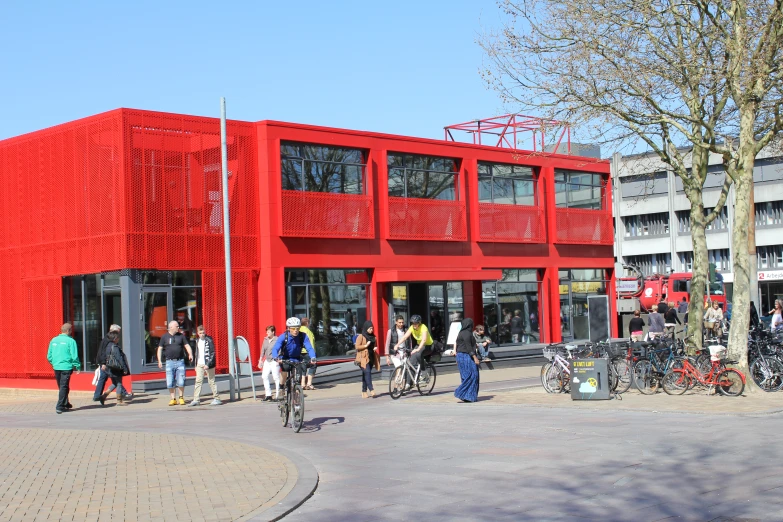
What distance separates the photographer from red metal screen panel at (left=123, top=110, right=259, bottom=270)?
26.7 metres

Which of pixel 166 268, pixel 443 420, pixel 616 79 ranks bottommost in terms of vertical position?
pixel 443 420

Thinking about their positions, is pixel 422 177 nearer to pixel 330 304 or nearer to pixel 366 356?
pixel 330 304

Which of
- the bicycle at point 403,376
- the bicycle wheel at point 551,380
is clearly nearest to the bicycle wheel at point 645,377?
the bicycle wheel at point 551,380

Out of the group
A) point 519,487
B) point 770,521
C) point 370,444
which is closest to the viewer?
Answer: point 770,521

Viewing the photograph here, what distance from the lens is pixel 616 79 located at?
1914 cm

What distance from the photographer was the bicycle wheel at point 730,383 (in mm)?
18328

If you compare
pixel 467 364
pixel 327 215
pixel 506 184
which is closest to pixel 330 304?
pixel 327 215

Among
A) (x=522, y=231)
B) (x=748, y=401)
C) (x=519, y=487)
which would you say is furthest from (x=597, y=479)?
(x=522, y=231)

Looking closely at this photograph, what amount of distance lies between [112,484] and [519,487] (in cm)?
412

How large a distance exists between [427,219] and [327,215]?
14.5ft

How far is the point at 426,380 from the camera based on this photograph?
21.9m

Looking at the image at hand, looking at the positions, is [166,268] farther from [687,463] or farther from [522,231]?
[687,463]

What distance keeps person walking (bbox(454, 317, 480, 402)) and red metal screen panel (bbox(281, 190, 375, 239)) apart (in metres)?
11.0

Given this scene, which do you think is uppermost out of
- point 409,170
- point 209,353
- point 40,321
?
point 409,170
